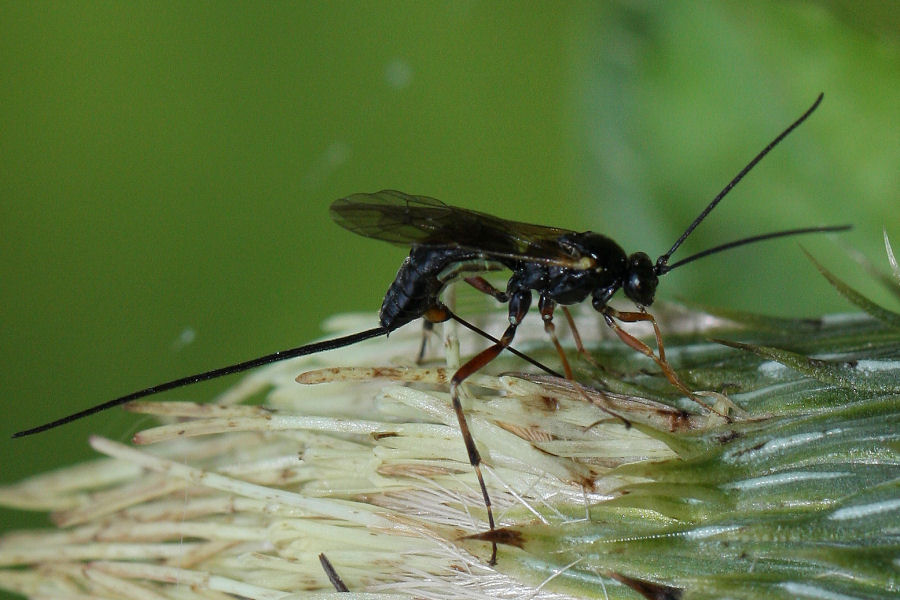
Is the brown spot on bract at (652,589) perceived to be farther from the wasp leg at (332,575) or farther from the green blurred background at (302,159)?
the green blurred background at (302,159)

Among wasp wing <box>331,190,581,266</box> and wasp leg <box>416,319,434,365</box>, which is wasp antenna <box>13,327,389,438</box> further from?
wasp wing <box>331,190,581,266</box>

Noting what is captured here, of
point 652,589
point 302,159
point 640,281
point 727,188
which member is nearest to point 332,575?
point 652,589

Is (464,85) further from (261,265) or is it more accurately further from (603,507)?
(603,507)

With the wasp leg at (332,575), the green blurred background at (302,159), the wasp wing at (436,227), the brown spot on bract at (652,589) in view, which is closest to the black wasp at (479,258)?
the wasp wing at (436,227)

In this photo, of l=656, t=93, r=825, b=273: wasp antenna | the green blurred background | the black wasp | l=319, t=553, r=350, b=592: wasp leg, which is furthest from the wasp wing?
the green blurred background

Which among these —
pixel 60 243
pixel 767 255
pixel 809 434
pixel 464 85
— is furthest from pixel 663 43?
pixel 60 243

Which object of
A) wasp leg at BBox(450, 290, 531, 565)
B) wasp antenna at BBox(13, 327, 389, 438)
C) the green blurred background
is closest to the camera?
wasp leg at BBox(450, 290, 531, 565)
